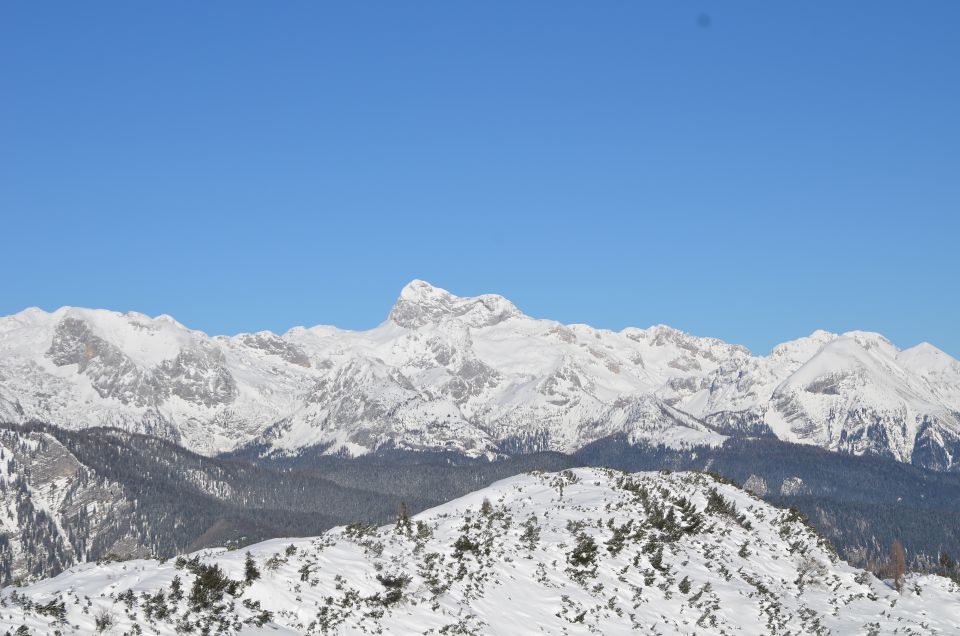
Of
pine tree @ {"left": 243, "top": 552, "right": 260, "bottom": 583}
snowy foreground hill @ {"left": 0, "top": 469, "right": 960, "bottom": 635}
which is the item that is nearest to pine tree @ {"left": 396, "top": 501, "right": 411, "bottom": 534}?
snowy foreground hill @ {"left": 0, "top": 469, "right": 960, "bottom": 635}

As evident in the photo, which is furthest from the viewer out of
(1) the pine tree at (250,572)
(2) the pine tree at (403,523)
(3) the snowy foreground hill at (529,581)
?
(2) the pine tree at (403,523)

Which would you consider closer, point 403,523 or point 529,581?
point 529,581

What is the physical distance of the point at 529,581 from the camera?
161 ft

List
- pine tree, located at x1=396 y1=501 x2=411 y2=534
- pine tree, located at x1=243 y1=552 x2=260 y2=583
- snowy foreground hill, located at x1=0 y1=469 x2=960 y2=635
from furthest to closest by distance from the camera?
pine tree, located at x1=396 y1=501 x2=411 y2=534 → pine tree, located at x1=243 y1=552 x2=260 y2=583 → snowy foreground hill, located at x1=0 y1=469 x2=960 y2=635

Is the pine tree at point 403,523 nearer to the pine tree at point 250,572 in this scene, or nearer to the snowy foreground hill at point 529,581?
the snowy foreground hill at point 529,581

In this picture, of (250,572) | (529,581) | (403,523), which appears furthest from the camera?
(403,523)

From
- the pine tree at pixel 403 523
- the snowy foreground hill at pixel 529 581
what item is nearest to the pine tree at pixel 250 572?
→ the snowy foreground hill at pixel 529 581

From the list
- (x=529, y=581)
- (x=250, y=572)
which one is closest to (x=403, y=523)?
(x=529, y=581)

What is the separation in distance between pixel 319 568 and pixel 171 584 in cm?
770

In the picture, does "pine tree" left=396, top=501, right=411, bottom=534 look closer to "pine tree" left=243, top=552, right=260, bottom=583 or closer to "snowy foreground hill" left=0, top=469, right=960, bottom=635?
"snowy foreground hill" left=0, top=469, right=960, bottom=635

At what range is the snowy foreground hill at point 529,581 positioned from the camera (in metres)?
36.9

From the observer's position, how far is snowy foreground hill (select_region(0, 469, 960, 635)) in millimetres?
36938

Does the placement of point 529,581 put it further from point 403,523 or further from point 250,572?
point 250,572

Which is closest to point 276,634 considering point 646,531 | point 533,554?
point 533,554
